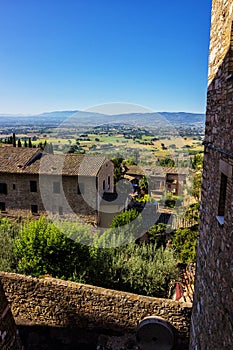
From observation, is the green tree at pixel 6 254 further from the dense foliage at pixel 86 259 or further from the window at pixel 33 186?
the window at pixel 33 186

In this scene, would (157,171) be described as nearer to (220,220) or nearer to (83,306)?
(83,306)

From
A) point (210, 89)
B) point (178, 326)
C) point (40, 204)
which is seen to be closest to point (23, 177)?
point (40, 204)

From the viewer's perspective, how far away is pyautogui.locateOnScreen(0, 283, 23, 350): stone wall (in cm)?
373

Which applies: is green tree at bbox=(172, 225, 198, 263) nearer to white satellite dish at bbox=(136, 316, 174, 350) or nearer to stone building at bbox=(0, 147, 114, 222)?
white satellite dish at bbox=(136, 316, 174, 350)

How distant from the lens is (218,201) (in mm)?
3523

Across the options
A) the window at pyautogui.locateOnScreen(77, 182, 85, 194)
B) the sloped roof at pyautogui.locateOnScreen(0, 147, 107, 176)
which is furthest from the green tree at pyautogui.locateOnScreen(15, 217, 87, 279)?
the sloped roof at pyautogui.locateOnScreen(0, 147, 107, 176)

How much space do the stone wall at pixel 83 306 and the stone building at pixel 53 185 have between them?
9.87 metres

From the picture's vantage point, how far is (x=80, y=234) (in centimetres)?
1089

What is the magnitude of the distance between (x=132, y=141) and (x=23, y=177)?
9997mm

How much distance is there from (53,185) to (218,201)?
639 inches

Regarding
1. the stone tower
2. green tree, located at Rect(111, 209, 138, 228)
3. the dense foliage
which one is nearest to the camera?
the stone tower

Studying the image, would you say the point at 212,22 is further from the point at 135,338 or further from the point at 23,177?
the point at 23,177

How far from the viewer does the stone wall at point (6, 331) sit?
3.73 meters

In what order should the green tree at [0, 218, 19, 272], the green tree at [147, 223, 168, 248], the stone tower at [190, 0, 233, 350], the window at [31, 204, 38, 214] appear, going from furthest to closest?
the window at [31, 204, 38, 214] → the green tree at [147, 223, 168, 248] → the green tree at [0, 218, 19, 272] → the stone tower at [190, 0, 233, 350]
